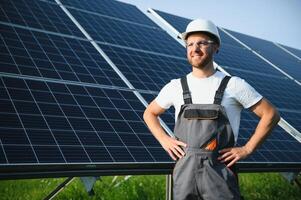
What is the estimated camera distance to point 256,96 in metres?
3.49

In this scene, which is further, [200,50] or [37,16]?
[37,16]

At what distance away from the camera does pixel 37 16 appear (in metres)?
8.80

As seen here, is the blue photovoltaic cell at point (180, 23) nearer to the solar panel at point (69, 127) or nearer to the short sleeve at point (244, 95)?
the solar panel at point (69, 127)

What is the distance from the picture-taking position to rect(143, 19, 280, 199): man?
132 inches

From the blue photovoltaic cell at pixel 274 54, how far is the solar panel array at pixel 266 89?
9 cm

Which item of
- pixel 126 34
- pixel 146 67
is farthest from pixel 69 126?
pixel 126 34

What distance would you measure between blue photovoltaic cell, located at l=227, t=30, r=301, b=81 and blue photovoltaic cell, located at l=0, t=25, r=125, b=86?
8.12 meters

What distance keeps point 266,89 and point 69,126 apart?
6687mm

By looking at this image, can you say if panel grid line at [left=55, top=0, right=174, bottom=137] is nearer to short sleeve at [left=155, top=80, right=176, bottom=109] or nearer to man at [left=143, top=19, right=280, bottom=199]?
short sleeve at [left=155, top=80, right=176, bottom=109]

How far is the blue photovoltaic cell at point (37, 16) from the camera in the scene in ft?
27.1

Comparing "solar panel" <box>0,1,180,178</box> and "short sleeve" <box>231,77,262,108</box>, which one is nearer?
"short sleeve" <box>231,77,262,108</box>

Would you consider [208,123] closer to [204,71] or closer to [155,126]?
[204,71]

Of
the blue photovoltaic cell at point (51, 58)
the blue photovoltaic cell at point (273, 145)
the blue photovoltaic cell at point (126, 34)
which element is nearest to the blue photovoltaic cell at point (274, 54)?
the blue photovoltaic cell at point (126, 34)

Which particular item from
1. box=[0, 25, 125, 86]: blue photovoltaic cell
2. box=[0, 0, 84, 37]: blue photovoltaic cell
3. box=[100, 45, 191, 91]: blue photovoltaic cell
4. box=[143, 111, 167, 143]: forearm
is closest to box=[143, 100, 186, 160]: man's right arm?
box=[143, 111, 167, 143]: forearm
